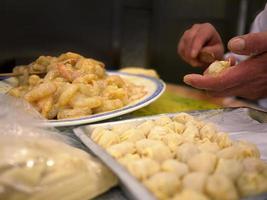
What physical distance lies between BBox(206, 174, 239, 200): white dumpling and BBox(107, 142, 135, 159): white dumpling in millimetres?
148

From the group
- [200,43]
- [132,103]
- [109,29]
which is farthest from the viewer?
[109,29]

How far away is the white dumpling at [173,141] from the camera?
0.59 meters

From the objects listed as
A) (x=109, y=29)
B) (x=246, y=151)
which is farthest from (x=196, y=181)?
(x=109, y=29)

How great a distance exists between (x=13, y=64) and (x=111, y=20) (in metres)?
0.94

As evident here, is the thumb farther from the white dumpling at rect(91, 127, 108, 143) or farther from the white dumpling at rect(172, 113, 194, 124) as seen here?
the white dumpling at rect(91, 127, 108, 143)

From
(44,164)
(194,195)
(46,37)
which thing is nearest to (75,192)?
(44,164)

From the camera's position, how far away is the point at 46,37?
33.2 inches

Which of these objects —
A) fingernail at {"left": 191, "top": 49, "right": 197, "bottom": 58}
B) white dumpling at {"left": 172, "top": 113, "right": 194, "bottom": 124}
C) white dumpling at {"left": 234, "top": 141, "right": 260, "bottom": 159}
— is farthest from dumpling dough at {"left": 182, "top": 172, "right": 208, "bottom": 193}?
fingernail at {"left": 191, "top": 49, "right": 197, "bottom": 58}

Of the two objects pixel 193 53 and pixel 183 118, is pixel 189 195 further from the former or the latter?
pixel 193 53

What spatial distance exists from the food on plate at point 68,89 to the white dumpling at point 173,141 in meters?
0.24

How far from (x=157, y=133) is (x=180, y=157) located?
0.09 metres

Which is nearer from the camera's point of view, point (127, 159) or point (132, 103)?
point (127, 159)

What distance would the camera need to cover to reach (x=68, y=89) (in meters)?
0.78

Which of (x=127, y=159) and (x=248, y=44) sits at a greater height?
(x=248, y=44)
